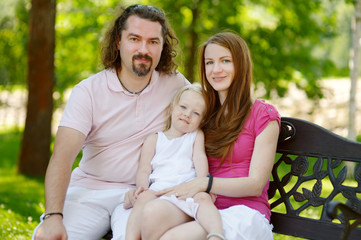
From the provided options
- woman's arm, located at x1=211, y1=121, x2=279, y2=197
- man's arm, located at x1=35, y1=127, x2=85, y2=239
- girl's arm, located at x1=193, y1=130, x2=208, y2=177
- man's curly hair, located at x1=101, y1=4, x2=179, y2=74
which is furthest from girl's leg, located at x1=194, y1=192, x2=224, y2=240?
man's curly hair, located at x1=101, y1=4, x2=179, y2=74

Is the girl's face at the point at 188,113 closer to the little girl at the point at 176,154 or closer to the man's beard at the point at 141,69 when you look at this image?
the little girl at the point at 176,154

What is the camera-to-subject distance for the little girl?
3138 millimetres

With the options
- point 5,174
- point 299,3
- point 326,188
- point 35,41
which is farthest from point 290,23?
point 5,174

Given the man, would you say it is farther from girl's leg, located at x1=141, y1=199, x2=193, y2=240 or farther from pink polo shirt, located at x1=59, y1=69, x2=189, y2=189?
girl's leg, located at x1=141, y1=199, x2=193, y2=240

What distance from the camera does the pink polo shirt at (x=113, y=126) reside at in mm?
3459

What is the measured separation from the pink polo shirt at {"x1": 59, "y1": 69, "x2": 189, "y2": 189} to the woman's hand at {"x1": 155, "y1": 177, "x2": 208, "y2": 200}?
0.50 meters

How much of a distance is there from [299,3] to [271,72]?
141 cm

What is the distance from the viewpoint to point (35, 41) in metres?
7.93

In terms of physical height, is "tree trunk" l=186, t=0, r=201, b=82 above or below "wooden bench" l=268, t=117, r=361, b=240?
above

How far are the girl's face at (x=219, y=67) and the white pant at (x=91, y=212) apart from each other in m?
0.96

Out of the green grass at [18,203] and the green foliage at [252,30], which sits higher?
the green foliage at [252,30]

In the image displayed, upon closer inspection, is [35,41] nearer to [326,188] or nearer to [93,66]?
[93,66]

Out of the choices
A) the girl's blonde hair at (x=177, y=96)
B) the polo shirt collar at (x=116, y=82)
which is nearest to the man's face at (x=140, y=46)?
the polo shirt collar at (x=116, y=82)

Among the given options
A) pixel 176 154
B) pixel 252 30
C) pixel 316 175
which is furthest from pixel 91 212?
pixel 252 30
